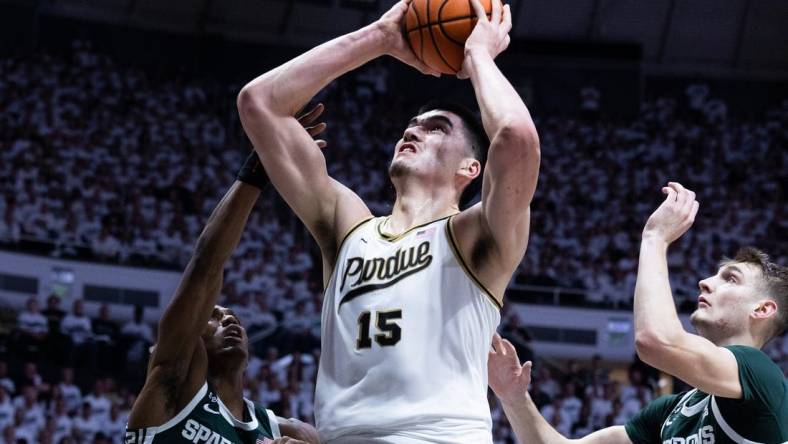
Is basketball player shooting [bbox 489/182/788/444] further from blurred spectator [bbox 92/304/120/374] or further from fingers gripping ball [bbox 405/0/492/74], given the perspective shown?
blurred spectator [bbox 92/304/120/374]

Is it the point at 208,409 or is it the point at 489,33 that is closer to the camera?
the point at 489,33

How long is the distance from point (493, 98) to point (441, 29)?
0.48 metres

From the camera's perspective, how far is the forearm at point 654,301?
3.81 m

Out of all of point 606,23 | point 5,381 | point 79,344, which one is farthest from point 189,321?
point 606,23

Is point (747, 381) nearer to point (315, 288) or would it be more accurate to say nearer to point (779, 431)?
point (779, 431)

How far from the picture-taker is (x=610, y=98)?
87.1ft

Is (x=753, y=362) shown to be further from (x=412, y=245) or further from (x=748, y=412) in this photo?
(x=412, y=245)

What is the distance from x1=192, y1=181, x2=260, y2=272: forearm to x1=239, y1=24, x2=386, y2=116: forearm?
897 mm

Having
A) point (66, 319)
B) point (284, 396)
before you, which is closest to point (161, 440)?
point (284, 396)

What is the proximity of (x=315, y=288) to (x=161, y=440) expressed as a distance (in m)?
12.7

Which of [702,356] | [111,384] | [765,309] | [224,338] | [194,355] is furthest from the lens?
[111,384]

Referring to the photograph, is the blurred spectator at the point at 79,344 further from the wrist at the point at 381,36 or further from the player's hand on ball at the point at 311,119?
the wrist at the point at 381,36

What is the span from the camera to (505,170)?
3.20 meters

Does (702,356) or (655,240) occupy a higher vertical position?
(655,240)
